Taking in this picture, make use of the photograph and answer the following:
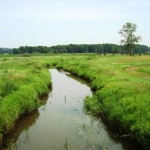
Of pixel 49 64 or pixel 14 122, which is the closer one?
pixel 14 122

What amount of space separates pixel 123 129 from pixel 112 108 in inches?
123

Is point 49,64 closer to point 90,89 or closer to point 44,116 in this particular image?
point 90,89

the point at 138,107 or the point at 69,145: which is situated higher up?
the point at 138,107

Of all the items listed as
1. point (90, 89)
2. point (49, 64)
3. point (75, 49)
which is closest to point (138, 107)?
point (90, 89)

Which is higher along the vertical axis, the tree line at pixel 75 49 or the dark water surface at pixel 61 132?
the dark water surface at pixel 61 132

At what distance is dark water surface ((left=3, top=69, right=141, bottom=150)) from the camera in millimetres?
16219

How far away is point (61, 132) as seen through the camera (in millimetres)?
18719

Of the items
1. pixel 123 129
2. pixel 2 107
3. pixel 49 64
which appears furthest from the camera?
pixel 49 64

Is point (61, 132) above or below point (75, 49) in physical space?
above

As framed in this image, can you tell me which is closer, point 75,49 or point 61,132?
point 61,132

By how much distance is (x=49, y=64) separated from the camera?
78.2 m

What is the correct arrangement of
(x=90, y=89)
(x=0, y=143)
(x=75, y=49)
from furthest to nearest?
1. (x=75, y=49)
2. (x=90, y=89)
3. (x=0, y=143)

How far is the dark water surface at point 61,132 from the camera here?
16219 millimetres

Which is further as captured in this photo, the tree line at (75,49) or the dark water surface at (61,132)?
the tree line at (75,49)
